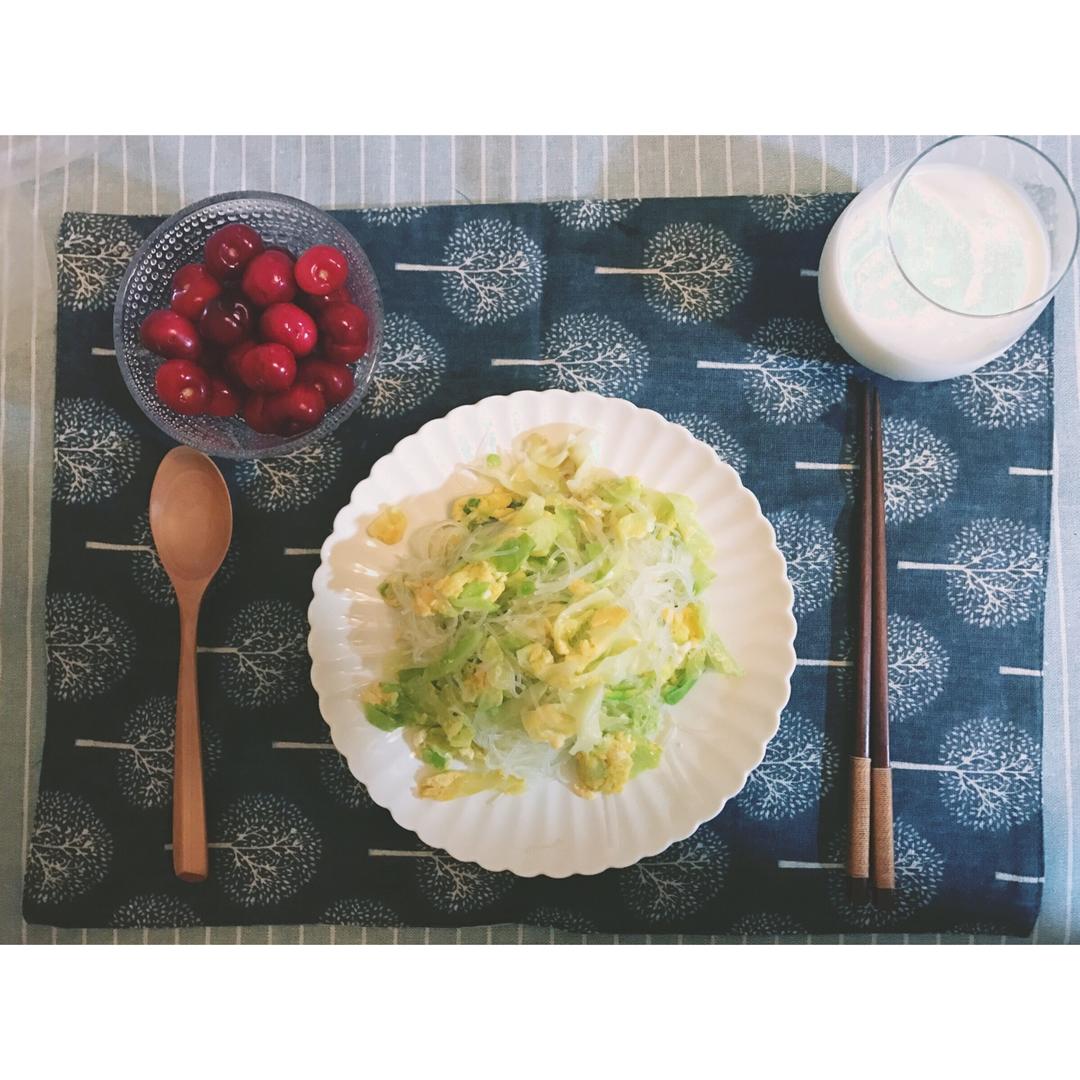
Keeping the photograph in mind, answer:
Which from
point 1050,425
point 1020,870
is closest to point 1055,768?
point 1020,870

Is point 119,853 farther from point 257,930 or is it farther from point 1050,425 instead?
point 1050,425

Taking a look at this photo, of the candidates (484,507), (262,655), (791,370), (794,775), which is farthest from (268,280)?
(794,775)

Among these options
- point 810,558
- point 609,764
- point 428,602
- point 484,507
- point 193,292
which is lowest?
point 609,764

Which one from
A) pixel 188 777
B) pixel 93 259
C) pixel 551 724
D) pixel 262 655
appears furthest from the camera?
pixel 93 259

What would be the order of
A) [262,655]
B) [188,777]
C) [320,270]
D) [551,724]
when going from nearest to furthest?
1. [551,724]
2. [320,270]
3. [188,777]
4. [262,655]

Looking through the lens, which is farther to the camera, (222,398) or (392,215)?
(392,215)

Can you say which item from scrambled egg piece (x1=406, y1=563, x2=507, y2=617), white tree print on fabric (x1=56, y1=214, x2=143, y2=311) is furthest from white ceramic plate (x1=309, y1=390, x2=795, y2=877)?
white tree print on fabric (x1=56, y1=214, x2=143, y2=311)

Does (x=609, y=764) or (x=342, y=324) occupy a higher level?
(x=342, y=324)

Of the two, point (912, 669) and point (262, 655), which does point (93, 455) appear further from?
point (912, 669)
